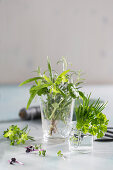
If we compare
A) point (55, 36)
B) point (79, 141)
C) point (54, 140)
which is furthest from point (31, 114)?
point (55, 36)

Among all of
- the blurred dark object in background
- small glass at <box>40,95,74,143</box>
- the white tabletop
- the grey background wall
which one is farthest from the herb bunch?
the grey background wall

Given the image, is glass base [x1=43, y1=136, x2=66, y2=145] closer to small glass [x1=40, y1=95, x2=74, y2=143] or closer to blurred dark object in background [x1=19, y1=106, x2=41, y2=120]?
small glass [x1=40, y1=95, x2=74, y2=143]

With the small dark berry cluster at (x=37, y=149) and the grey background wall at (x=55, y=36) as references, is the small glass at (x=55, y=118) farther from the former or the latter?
the grey background wall at (x=55, y=36)

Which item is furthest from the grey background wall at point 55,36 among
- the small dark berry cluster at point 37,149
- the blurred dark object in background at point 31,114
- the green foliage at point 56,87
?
the small dark berry cluster at point 37,149

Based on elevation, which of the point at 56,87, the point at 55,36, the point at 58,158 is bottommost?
the point at 58,158

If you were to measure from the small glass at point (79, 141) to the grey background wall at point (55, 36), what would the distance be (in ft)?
5.69

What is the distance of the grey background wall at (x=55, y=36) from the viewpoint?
262 centimetres

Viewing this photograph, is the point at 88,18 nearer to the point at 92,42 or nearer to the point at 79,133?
the point at 92,42

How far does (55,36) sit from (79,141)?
6.47ft

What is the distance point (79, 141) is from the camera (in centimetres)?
90

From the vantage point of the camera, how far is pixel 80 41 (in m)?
2.86

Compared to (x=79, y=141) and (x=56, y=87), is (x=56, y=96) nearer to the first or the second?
(x=56, y=87)

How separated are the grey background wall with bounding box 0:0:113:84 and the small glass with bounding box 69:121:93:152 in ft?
5.69

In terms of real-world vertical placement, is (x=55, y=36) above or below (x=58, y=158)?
above
